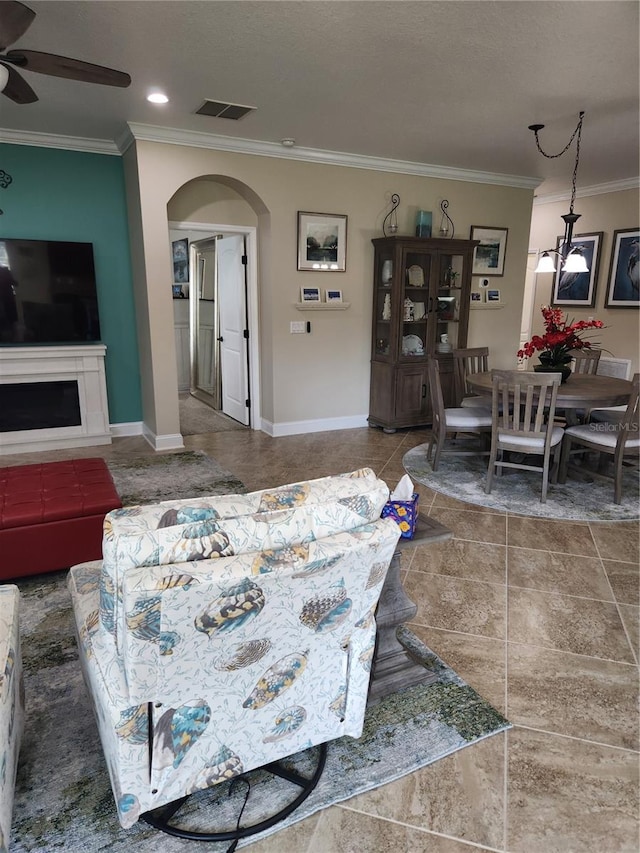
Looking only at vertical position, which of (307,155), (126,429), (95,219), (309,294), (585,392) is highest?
(307,155)

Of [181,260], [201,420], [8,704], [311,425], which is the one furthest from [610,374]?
[8,704]

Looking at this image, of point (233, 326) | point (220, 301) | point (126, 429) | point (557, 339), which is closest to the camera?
point (557, 339)

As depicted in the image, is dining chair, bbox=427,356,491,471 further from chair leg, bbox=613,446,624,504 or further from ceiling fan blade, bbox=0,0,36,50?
ceiling fan blade, bbox=0,0,36,50

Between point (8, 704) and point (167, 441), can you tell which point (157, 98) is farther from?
point (8, 704)

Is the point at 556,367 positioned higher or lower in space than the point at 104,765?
higher

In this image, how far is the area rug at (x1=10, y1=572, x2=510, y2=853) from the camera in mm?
1530

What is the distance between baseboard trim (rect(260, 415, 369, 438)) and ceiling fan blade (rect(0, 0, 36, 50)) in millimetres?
3961

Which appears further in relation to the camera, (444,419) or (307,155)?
(307,155)

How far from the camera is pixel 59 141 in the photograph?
4.84m

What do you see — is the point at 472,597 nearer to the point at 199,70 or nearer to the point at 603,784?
the point at 603,784

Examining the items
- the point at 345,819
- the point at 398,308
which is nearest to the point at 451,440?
the point at 398,308

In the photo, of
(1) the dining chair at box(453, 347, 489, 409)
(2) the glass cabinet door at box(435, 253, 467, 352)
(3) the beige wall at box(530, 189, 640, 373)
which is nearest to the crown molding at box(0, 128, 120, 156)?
(2) the glass cabinet door at box(435, 253, 467, 352)

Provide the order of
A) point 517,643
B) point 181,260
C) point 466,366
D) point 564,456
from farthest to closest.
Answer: point 181,260
point 466,366
point 564,456
point 517,643

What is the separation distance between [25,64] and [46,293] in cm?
281
